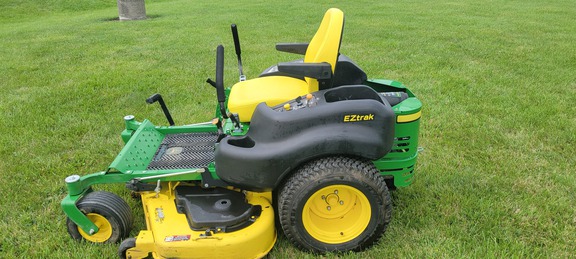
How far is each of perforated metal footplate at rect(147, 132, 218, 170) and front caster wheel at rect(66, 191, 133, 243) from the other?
1.00 ft

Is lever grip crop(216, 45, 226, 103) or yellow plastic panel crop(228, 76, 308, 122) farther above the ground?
lever grip crop(216, 45, 226, 103)

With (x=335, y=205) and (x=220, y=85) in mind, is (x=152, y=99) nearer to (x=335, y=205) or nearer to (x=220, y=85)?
(x=220, y=85)

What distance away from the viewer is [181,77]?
6285mm

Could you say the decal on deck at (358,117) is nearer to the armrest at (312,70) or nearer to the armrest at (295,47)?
the armrest at (312,70)

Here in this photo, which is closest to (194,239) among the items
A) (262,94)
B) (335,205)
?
(335,205)

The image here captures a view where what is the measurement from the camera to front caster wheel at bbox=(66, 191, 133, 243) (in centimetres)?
269

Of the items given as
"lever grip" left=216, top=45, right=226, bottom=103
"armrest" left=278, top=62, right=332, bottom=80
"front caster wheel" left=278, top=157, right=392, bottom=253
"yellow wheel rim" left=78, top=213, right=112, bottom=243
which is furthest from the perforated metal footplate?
"armrest" left=278, top=62, right=332, bottom=80

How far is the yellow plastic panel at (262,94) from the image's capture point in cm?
275

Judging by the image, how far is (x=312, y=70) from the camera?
2564mm

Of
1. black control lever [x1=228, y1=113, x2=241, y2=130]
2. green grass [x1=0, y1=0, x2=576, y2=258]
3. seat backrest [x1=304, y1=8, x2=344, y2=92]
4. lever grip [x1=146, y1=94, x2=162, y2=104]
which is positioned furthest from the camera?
lever grip [x1=146, y1=94, x2=162, y2=104]

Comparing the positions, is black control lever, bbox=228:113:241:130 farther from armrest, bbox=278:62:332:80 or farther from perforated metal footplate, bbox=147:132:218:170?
armrest, bbox=278:62:332:80

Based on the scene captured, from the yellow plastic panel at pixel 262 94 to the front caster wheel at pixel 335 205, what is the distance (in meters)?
0.50

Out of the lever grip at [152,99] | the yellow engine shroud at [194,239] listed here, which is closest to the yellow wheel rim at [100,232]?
the yellow engine shroud at [194,239]

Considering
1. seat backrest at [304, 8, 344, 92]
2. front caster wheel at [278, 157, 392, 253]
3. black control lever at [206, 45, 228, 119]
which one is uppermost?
seat backrest at [304, 8, 344, 92]
